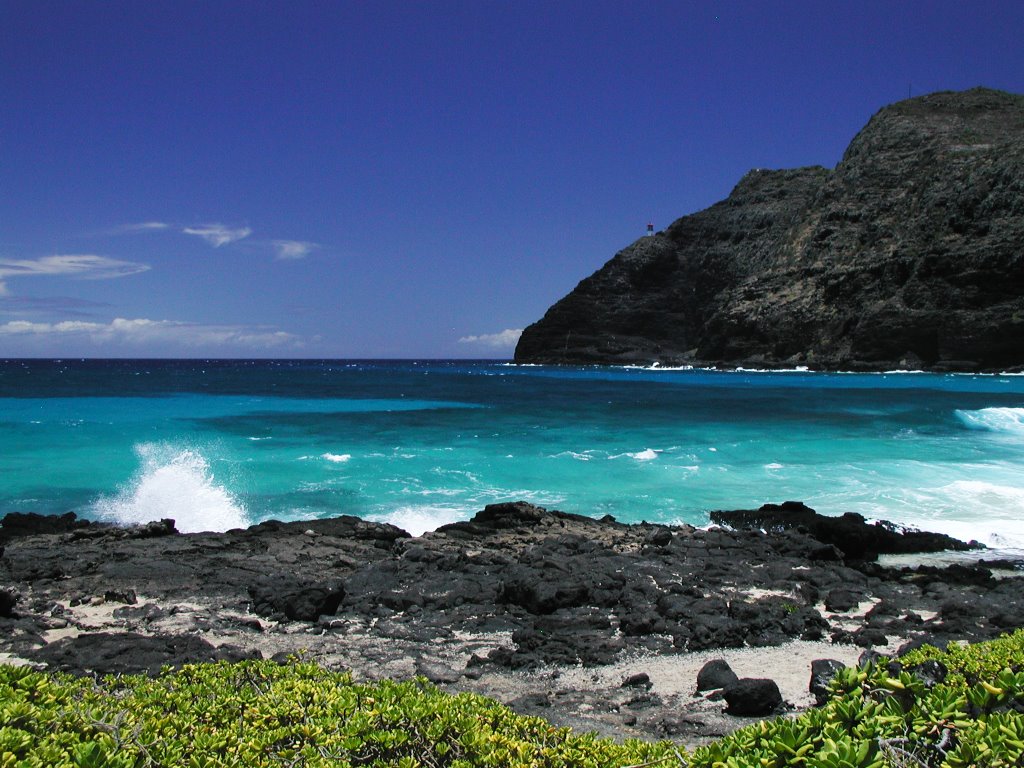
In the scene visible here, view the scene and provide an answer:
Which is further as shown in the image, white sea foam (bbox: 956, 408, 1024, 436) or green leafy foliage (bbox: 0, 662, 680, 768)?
white sea foam (bbox: 956, 408, 1024, 436)

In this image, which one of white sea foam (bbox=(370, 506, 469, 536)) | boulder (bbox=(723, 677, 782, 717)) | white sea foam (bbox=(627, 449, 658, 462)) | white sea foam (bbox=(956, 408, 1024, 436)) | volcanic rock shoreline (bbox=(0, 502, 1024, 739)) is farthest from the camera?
white sea foam (bbox=(956, 408, 1024, 436))

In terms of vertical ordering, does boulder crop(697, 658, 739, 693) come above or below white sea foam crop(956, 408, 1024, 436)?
above

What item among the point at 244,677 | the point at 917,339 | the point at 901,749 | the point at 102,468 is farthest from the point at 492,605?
the point at 917,339

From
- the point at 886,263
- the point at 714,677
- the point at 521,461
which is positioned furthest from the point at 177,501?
the point at 886,263

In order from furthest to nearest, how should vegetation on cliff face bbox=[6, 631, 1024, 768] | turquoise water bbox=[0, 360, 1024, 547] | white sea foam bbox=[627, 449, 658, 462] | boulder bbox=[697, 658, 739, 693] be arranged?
1. white sea foam bbox=[627, 449, 658, 462]
2. turquoise water bbox=[0, 360, 1024, 547]
3. boulder bbox=[697, 658, 739, 693]
4. vegetation on cliff face bbox=[6, 631, 1024, 768]

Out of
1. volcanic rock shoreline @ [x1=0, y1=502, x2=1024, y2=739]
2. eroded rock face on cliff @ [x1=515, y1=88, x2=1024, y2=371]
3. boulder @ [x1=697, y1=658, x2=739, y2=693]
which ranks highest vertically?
eroded rock face on cliff @ [x1=515, y1=88, x2=1024, y2=371]

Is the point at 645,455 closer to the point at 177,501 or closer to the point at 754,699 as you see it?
the point at 177,501

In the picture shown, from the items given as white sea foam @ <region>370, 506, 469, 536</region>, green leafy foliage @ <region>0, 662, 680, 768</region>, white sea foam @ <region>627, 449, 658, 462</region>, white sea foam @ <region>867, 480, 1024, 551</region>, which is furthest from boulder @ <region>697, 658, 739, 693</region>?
white sea foam @ <region>627, 449, 658, 462</region>

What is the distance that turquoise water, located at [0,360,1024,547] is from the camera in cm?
1683

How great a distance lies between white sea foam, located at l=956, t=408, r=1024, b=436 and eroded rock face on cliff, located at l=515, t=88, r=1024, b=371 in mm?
47073

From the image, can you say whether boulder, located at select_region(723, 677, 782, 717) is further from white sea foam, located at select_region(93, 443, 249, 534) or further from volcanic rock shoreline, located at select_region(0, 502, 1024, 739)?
white sea foam, located at select_region(93, 443, 249, 534)

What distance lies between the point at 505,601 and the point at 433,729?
558cm

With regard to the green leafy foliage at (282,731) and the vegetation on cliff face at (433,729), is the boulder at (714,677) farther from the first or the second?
the green leafy foliage at (282,731)

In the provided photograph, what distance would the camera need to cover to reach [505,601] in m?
9.12
